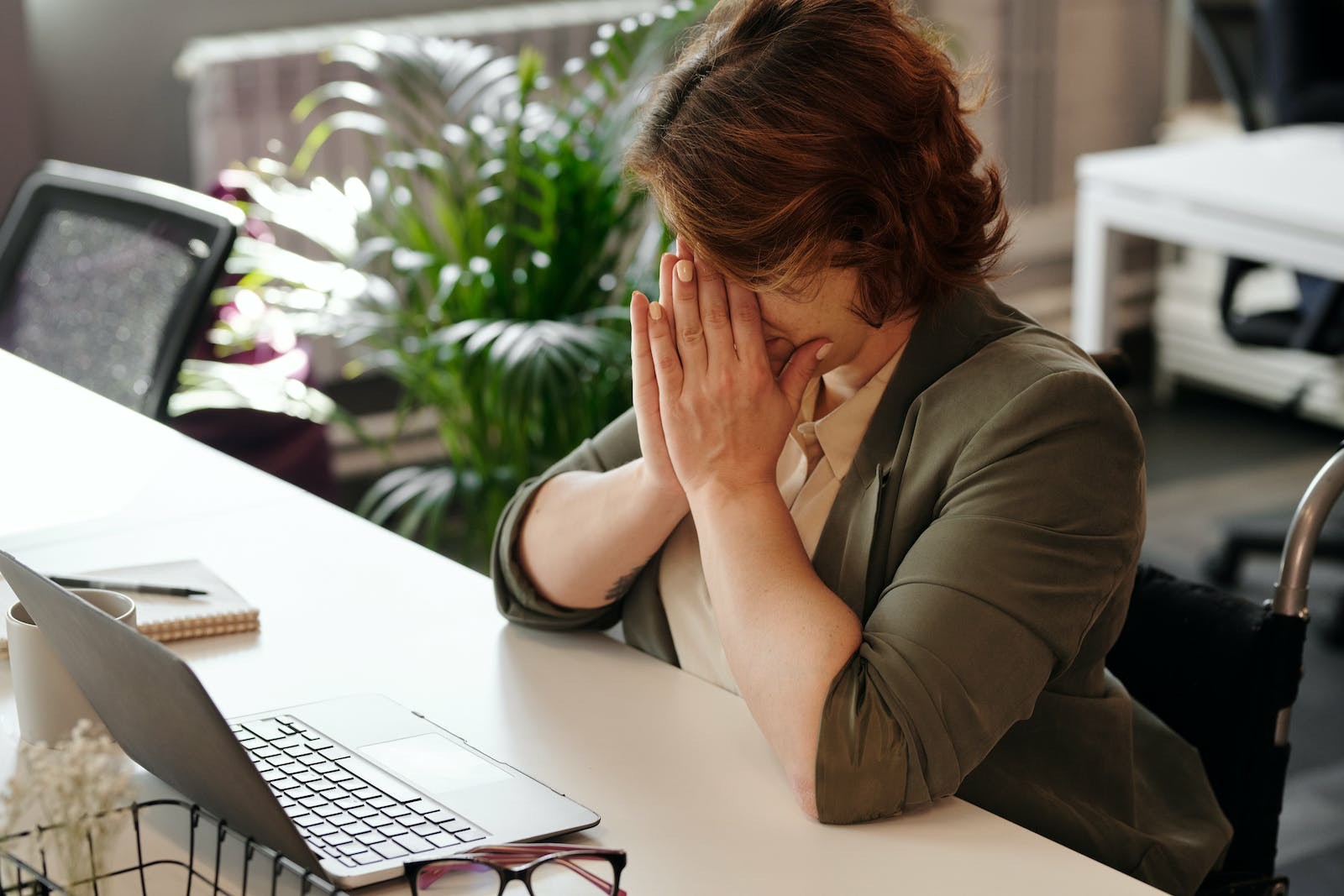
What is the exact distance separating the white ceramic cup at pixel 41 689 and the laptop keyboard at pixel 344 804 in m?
0.11

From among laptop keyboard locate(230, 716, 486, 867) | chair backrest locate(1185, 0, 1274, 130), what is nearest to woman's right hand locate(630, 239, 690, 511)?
laptop keyboard locate(230, 716, 486, 867)

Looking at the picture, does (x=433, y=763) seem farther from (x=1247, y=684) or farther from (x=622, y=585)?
(x=1247, y=684)

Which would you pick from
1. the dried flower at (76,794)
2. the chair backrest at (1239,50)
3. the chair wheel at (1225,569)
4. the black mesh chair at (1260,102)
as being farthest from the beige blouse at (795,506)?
the chair backrest at (1239,50)

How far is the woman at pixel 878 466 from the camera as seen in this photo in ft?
3.49

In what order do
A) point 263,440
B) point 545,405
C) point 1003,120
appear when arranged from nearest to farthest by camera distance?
point 545,405
point 263,440
point 1003,120

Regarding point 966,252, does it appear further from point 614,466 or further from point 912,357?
point 614,466

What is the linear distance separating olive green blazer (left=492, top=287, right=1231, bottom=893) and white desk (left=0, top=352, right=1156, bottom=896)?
0.06 m

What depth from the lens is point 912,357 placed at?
1.23m

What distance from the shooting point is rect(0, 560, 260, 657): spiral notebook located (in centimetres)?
128

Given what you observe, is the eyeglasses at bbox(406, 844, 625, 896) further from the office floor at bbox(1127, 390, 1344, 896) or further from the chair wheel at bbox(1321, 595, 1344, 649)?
the chair wheel at bbox(1321, 595, 1344, 649)

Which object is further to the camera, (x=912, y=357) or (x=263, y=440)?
(x=263, y=440)

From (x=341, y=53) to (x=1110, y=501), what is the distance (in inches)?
99.6

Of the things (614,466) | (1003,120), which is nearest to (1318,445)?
(1003,120)

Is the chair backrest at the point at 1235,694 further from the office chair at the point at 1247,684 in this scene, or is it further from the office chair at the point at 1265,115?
the office chair at the point at 1265,115
